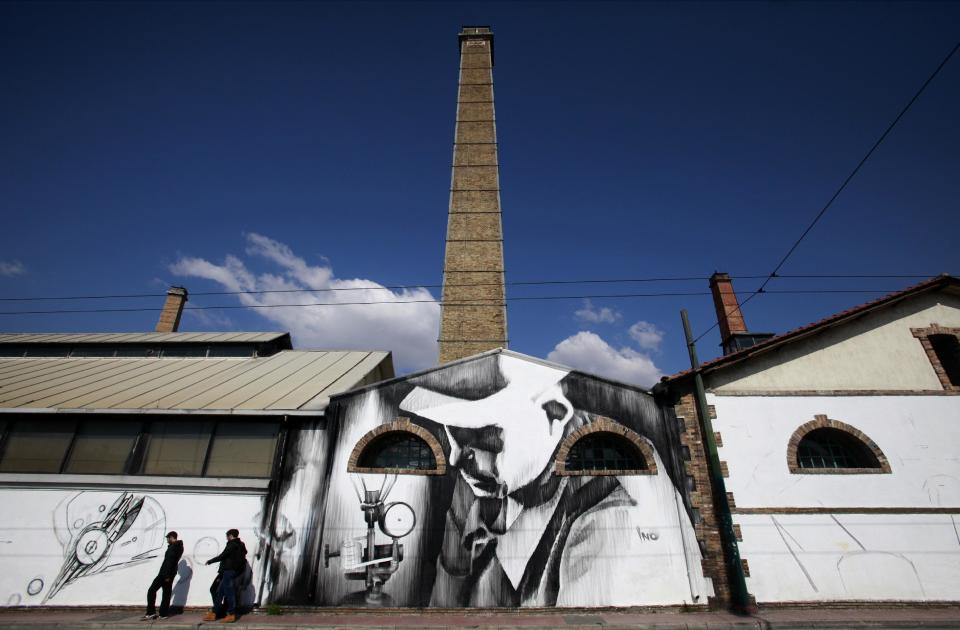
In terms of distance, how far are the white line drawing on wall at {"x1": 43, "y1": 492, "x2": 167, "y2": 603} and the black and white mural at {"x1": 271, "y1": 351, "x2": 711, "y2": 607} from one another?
2606mm

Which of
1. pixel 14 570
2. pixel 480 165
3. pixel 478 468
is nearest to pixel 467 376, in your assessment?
pixel 478 468

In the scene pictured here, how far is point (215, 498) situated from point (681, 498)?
30.6 feet

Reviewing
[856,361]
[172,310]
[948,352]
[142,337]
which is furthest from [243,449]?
[948,352]

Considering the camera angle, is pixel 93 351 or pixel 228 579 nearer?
pixel 228 579

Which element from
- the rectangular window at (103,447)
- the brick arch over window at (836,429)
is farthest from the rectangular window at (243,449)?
the brick arch over window at (836,429)

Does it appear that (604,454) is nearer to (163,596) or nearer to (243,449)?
(243,449)

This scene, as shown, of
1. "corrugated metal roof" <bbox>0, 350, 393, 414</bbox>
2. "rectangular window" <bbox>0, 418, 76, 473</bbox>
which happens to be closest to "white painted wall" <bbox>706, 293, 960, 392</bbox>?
"corrugated metal roof" <bbox>0, 350, 393, 414</bbox>

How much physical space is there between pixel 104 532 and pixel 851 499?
14.8m

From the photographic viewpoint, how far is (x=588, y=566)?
808cm

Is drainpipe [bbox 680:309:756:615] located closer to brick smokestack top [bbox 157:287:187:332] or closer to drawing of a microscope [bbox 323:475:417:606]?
drawing of a microscope [bbox 323:475:417:606]

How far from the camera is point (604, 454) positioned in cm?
920

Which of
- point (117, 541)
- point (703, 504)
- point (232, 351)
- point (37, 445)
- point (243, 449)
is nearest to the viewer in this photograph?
point (117, 541)

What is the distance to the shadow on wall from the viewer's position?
7840 mm

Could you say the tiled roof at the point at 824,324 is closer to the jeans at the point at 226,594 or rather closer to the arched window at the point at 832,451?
the arched window at the point at 832,451
